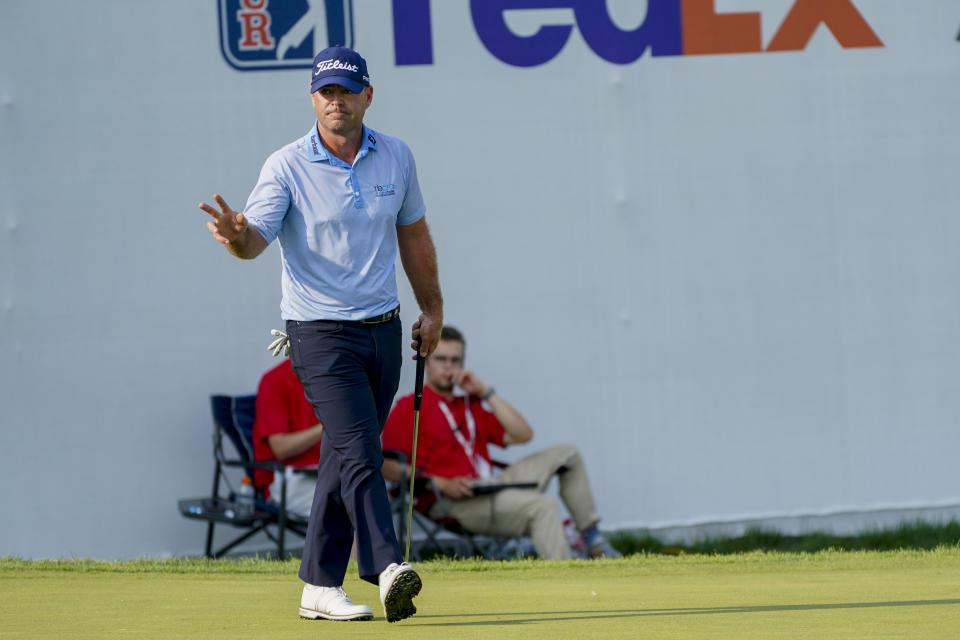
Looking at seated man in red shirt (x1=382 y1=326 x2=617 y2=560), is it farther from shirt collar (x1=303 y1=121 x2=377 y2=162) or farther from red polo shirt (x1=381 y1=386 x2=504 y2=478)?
shirt collar (x1=303 y1=121 x2=377 y2=162)

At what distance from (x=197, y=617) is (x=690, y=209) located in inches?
137

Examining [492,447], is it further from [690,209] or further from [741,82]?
[741,82]

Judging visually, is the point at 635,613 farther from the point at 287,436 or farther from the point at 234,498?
the point at 234,498

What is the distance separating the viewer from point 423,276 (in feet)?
12.4

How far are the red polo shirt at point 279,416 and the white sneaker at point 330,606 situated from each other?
2372 millimetres

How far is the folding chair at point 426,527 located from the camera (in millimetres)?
5652

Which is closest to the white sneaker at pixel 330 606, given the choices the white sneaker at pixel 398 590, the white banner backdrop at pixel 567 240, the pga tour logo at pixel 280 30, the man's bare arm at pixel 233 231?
the white sneaker at pixel 398 590

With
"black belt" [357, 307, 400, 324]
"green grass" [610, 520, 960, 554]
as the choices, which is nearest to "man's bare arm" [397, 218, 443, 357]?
"black belt" [357, 307, 400, 324]

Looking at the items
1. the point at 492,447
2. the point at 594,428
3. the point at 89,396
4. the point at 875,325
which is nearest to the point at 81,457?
the point at 89,396

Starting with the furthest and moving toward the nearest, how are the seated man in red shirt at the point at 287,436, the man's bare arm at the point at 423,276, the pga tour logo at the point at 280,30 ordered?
the pga tour logo at the point at 280,30, the seated man in red shirt at the point at 287,436, the man's bare arm at the point at 423,276

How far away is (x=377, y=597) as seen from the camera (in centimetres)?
386

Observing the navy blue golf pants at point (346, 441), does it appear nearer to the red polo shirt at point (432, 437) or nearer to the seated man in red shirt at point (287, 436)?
the seated man in red shirt at point (287, 436)

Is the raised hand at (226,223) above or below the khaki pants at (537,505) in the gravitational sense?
above

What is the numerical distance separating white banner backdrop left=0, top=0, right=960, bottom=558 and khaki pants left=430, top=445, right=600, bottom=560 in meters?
0.21
